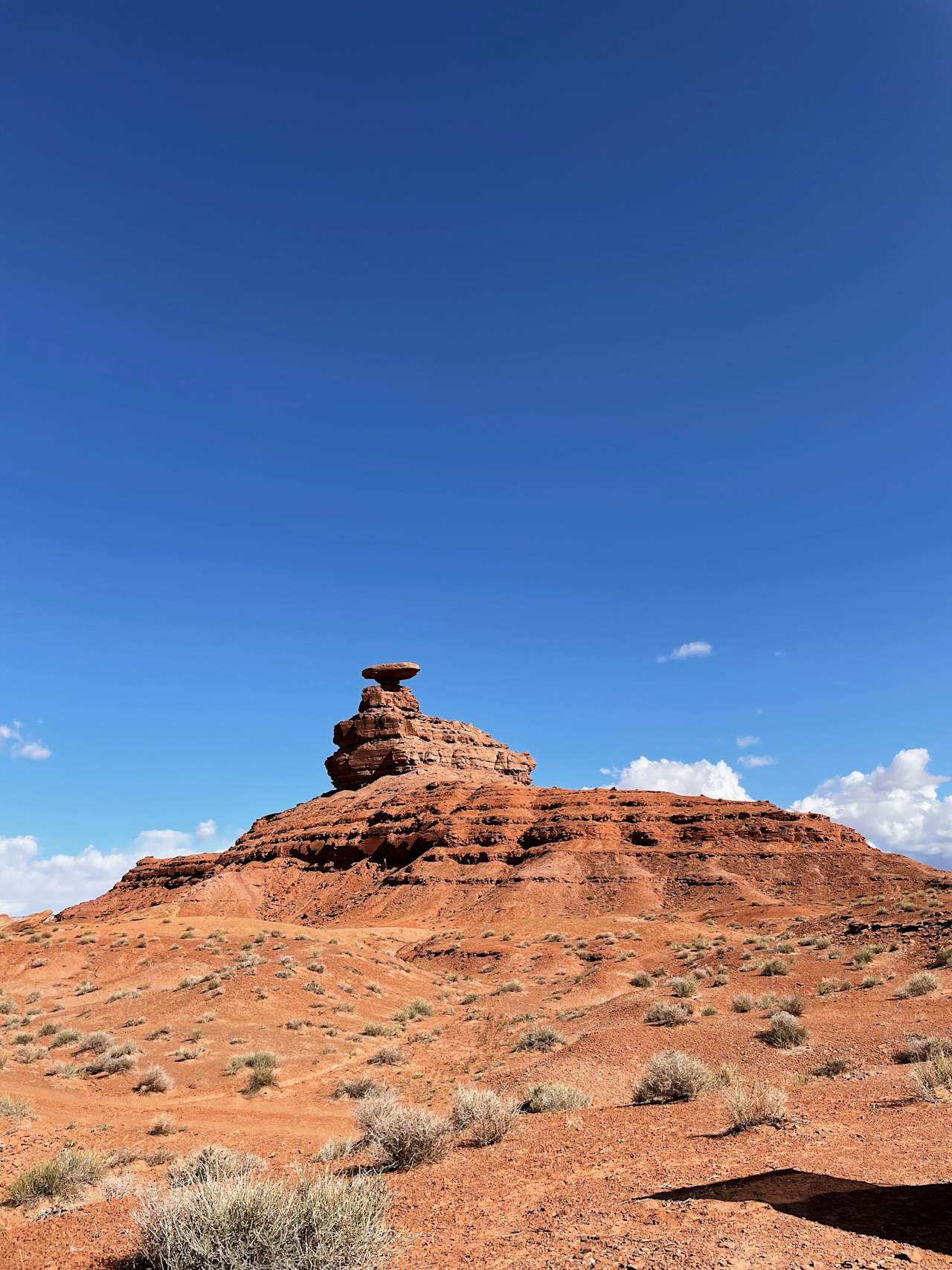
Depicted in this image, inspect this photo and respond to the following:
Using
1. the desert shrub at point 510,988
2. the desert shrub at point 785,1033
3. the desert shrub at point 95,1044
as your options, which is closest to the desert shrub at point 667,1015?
the desert shrub at point 785,1033

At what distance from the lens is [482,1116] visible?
33.4 feet

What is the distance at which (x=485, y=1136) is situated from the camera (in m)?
9.84

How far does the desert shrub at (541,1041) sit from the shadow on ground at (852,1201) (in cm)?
1279

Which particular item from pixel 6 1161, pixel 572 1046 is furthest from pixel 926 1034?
pixel 6 1161

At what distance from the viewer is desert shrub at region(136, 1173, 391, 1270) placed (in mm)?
5617

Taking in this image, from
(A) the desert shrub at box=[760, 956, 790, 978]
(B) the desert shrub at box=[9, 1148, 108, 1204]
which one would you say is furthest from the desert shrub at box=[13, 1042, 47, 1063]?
(A) the desert shrub at box=[760, 956, 790, 978]

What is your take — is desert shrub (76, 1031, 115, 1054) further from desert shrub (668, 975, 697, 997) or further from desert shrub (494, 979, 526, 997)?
desert shrub (668, 975, 697, 997)

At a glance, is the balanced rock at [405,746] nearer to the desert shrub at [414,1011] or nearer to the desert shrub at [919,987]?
the desert shrub at [414,1011]

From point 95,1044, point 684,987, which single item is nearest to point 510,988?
point 684,987

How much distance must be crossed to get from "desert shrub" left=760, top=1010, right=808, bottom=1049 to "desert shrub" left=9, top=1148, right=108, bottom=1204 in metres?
12.4

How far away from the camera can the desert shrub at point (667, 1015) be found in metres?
18.4

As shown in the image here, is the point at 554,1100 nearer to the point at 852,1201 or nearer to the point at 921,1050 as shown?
the point at 852,1201

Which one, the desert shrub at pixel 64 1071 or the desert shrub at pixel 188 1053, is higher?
the desert shrub at pixel 64 1071

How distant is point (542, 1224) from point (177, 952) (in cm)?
3286
